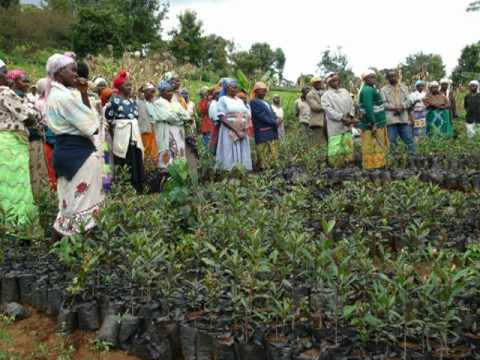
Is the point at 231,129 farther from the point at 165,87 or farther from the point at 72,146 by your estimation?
the point at 72,146

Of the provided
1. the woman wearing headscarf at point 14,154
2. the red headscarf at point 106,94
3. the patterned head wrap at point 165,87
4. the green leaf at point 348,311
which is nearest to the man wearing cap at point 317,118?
the patterned head wrap at point 165,87

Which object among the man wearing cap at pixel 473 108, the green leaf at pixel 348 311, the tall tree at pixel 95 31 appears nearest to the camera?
the green leaf at pixel 348 311

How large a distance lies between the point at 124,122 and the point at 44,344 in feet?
14.0

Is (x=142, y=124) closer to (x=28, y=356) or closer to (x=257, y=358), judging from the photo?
(x=28, y=356)

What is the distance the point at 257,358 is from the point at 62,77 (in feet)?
8.86

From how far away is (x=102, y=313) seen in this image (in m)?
3.71

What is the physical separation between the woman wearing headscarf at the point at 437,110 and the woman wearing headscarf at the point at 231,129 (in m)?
4.58

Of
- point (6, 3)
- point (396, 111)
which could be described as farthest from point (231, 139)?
point (6, 3)

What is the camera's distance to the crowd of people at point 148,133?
4844mm

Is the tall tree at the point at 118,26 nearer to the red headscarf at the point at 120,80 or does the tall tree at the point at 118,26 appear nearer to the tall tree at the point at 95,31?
the tall tree at the point at 95,31

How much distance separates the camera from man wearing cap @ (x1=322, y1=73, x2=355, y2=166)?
8.92 m

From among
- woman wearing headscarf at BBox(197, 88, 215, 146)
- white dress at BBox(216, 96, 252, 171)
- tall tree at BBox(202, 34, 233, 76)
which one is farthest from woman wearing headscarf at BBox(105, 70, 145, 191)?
tall tree at BBox(202, 34, 233, 76)

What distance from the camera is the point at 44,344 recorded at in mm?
3592

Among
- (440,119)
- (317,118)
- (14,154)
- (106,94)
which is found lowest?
(14,154)
